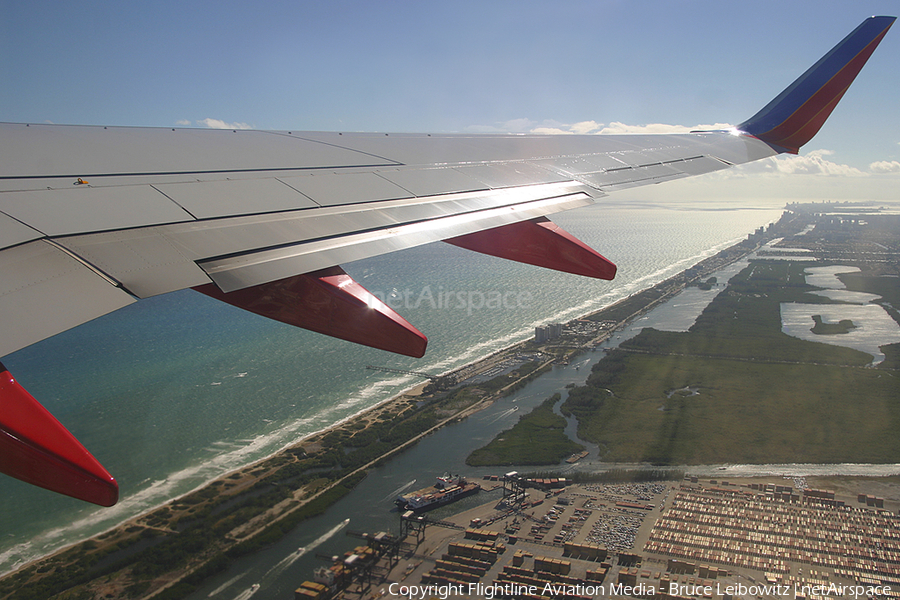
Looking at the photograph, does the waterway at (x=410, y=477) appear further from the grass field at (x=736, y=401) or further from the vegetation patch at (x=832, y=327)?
the vegetation patch at (x=832, y=327)

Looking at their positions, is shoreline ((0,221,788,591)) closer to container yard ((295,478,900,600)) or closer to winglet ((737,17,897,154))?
container yard ((295,478,900,600))

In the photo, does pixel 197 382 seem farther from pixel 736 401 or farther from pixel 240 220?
pixel 240 220

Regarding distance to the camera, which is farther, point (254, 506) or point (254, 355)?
point (254, 355)

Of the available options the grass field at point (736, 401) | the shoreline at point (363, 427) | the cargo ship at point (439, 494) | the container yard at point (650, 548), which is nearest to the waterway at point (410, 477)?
the cargo ship at point (439, 494)

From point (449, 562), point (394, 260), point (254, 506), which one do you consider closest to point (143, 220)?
point (449, 562)

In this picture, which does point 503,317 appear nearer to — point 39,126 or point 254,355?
point 254,355

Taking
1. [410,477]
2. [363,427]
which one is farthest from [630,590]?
[363,427]

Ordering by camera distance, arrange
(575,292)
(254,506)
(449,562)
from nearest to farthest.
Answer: (449,562) < (254,506) < (575,292)
